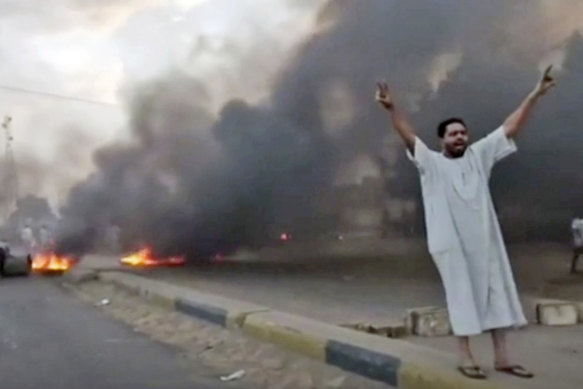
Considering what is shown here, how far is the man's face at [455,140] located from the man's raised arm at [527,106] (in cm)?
22

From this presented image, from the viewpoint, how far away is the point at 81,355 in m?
6.57

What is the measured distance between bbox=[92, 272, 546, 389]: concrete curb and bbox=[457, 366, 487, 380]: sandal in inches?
1.7

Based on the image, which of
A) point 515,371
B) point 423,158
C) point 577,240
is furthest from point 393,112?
point 577,240

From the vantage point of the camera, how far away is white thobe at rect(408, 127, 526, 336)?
4.12 meters

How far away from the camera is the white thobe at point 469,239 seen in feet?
13.5

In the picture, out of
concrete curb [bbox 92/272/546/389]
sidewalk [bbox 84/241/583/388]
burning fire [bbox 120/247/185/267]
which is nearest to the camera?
concrete curb [bbox 92/272/546/389]

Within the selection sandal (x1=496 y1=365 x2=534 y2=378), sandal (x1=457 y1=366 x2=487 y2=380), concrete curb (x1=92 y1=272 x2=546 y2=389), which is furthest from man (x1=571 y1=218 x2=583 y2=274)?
sandal (x1=457 y1=366 x2=487 y2=380)

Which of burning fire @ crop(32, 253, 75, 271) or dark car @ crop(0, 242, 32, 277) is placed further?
burning fire @ crop(32, 253, 75, 271)

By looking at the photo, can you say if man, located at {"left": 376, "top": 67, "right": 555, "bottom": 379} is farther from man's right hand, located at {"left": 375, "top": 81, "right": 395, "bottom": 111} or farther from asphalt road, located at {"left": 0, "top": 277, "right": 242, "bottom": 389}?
asphalt road, located at {"left": 0, "top": 277, "right": 242, "bottom": 389}

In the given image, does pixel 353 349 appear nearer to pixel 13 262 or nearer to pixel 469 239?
pixel 469 239

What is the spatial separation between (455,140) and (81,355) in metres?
3.69

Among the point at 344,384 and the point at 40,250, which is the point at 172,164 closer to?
the point at 40,250

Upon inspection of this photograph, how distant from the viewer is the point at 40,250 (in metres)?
25.7

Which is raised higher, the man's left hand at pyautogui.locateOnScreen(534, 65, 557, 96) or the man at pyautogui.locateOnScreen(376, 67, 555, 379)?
the man's left hand at pyautogui.locateOnScreen(534, 65, 557, 96)
